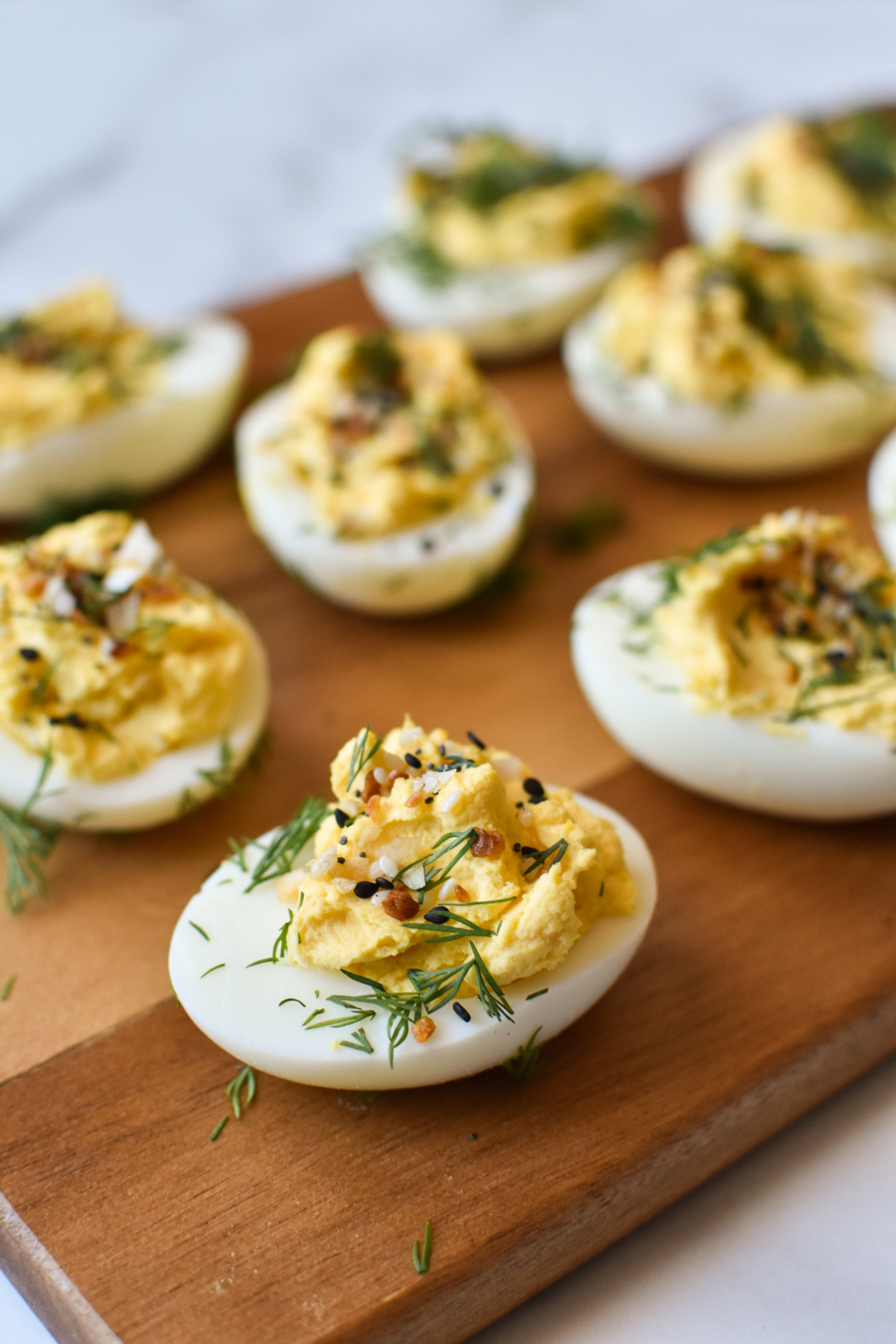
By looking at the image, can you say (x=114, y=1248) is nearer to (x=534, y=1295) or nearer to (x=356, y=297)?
(x=534, y=1295)

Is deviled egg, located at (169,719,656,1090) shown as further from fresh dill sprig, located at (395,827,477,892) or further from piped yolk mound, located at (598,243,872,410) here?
piped yolk mound, located at (598,243,872,410)

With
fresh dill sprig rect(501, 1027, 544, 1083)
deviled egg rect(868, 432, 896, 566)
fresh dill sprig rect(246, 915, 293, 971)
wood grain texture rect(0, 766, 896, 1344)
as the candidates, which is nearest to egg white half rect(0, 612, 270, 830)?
wood grain texture rect(0, 766, 896, 1344)

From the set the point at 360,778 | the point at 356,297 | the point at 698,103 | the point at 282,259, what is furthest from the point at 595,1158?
the point at 698,103

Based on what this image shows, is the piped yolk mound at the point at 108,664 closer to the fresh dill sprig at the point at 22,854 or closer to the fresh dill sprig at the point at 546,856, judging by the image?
the fresh dill sprig at the point at 22,854

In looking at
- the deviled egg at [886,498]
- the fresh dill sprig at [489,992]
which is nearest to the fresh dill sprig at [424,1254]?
the fresh dill sprig at [489,992]

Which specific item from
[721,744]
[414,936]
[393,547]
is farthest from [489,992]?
[393,547]

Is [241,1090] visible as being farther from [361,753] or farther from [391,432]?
[391,432]
